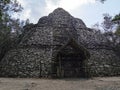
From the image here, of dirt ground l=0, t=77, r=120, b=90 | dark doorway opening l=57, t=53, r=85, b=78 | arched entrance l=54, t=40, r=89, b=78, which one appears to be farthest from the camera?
dark doorway opening l=57, t=53, r=85, b=78

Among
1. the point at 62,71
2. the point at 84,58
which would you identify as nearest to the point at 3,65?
the point at 62,71

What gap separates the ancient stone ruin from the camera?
23.2 m

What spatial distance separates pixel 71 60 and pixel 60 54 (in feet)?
4.14

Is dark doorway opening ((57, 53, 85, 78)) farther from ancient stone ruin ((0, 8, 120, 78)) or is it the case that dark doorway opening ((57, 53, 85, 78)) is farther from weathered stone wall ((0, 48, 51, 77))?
weathered stone wall ((0, 48, 51, 77))

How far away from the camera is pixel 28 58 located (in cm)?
2411

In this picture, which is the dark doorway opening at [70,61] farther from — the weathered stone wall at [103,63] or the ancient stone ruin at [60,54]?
the weathered stone wall at [103,63]

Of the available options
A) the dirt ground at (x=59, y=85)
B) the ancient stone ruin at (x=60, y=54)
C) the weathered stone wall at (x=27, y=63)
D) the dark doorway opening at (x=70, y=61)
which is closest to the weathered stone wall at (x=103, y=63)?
the ancient stone ruin at (x=60, y=54)

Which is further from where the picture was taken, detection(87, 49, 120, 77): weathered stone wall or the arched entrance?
detection(87, 49, 120, 77): weathered stone wall

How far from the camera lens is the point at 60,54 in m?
23.2

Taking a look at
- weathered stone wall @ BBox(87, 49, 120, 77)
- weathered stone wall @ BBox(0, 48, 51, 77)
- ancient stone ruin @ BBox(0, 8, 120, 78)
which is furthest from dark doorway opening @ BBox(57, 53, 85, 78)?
weathered stone wall @ BBox(0, 48, 51, 77)

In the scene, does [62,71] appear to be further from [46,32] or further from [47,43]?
[46,32]

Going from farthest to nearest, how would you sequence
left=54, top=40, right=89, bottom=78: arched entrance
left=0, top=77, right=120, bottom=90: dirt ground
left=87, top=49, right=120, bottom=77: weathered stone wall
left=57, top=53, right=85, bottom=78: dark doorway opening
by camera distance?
left=87, top=49, right=120, bottom=77: weathered stone wall < left=57, top=53, right=85, bottom=78: dark doorway opening < left=54, top=40, right=89, bottom=78: arched entrance < left=0, top=77, right=120, bottom=90: dirt ground

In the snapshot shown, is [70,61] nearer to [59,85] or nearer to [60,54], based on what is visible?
[60,54]

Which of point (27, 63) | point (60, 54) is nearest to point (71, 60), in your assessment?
point (60, 54)
